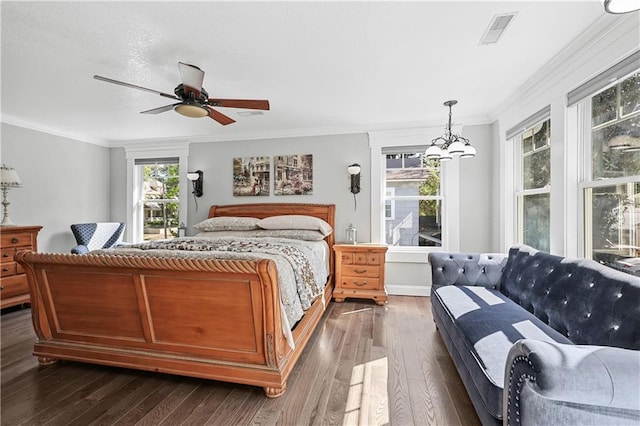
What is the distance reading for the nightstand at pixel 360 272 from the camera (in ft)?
12.5

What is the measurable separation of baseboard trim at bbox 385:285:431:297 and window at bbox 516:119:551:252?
139 centimetres

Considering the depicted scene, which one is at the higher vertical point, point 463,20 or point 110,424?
point 463,20

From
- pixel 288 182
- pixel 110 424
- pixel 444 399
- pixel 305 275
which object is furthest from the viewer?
pixel 288 182

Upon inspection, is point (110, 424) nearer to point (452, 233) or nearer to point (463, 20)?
point (463, 20)

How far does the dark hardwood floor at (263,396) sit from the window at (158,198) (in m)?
2.71

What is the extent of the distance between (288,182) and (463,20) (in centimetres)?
312

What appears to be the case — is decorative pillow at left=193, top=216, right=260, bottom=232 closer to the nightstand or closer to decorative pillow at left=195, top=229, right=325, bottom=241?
decorative pillow at left=195, top=229, right=325, bottom=241

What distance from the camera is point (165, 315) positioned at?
2.05 meters

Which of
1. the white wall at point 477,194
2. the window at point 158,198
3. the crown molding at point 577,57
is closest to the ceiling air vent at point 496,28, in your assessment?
the crown molding at point 577,57

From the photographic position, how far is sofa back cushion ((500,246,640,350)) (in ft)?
4.57

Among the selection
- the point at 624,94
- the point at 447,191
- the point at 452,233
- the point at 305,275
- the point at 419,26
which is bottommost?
the point at 305,275

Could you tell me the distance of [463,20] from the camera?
1.92 m

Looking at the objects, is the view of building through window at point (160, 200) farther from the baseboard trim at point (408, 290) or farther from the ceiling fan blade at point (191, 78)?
the baseboard trim at point (408, 290)

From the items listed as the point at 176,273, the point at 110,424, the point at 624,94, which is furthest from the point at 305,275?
the point at 624,94
